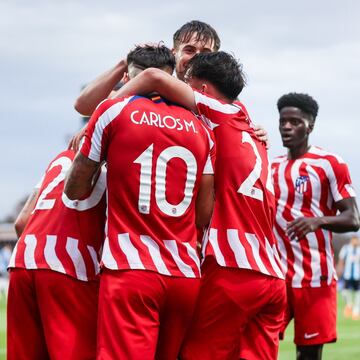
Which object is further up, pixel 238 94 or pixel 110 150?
pixel 238 94

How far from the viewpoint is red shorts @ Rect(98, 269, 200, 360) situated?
180 inches

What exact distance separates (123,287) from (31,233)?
2.91 ft

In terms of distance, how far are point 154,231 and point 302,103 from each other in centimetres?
405

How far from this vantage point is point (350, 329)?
18938 millimetres

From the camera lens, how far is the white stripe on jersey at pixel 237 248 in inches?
205

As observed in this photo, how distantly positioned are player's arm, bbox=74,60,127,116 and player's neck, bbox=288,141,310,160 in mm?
3022

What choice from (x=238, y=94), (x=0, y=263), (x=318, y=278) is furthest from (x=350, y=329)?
(x=0, y=263)

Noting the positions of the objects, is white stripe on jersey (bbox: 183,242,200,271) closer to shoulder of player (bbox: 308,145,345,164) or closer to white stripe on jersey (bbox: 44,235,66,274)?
white stripe on jersey (bbox: 44,235,66,274)

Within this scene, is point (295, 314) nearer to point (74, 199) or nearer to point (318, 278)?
point (318, 278)

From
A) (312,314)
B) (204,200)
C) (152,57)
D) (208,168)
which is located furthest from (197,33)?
(312,314)

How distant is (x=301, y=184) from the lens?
26.0 ft

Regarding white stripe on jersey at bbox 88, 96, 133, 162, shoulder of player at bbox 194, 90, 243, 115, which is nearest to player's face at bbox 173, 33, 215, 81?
shoulder of player at bbox 194, 90, 243, 115

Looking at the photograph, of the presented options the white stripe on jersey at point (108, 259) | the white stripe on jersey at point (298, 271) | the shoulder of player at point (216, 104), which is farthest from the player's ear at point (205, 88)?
the white stripe on jersey at point (298, 271)

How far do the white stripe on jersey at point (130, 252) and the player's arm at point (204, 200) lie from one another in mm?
575
